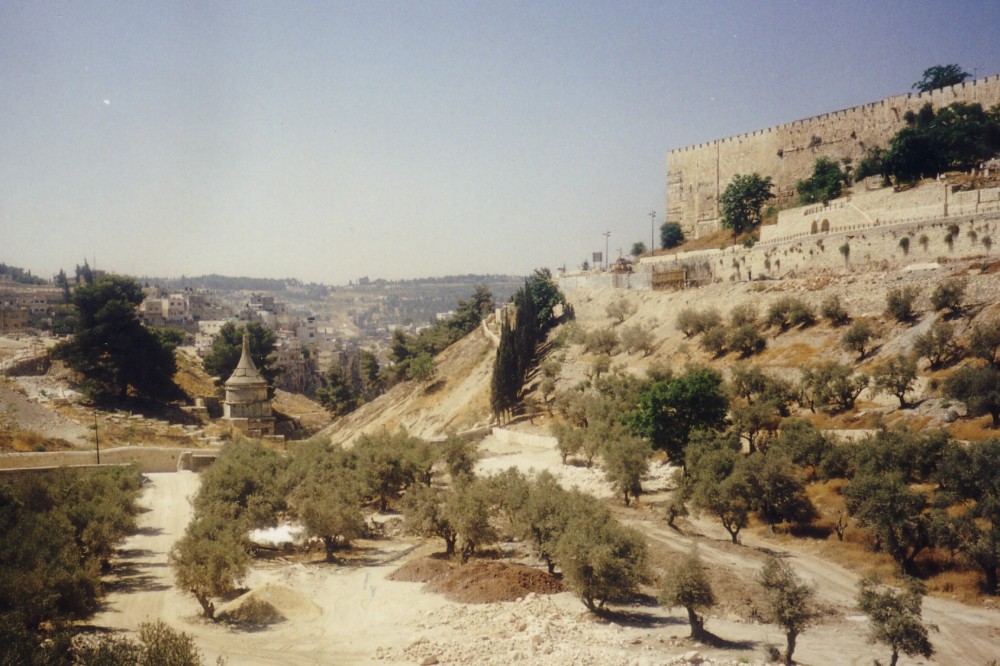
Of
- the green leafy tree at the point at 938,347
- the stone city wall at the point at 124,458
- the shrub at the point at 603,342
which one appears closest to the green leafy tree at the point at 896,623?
the green leafy tree at the point at 938,347

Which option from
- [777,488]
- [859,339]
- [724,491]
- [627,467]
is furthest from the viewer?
[859,339]

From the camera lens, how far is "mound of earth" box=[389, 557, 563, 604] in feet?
52.9

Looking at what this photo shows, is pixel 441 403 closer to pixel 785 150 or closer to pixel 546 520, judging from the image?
pixel 546 520

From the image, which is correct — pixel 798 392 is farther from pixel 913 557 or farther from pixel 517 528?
pixel 517 528

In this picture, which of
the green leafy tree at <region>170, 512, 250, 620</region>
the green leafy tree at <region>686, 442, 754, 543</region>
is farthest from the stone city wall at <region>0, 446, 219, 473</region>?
the green leafy tree at <region>686, 442, 754, 543</region>

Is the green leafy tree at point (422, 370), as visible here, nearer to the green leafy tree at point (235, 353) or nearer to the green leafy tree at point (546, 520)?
the green leafy tree at point (235, 353)

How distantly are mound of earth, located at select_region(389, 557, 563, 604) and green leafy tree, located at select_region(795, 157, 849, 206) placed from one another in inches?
1500

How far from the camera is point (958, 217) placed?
3294cm

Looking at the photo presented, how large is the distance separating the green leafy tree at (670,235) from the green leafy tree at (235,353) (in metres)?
36.2

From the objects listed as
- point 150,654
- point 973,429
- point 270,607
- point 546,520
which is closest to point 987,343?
point 973,429

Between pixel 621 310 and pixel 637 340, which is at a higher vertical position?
pixel 621 310

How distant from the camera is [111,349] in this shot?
4028 centimetres

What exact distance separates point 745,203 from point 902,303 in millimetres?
26779

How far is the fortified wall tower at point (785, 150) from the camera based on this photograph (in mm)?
49728
